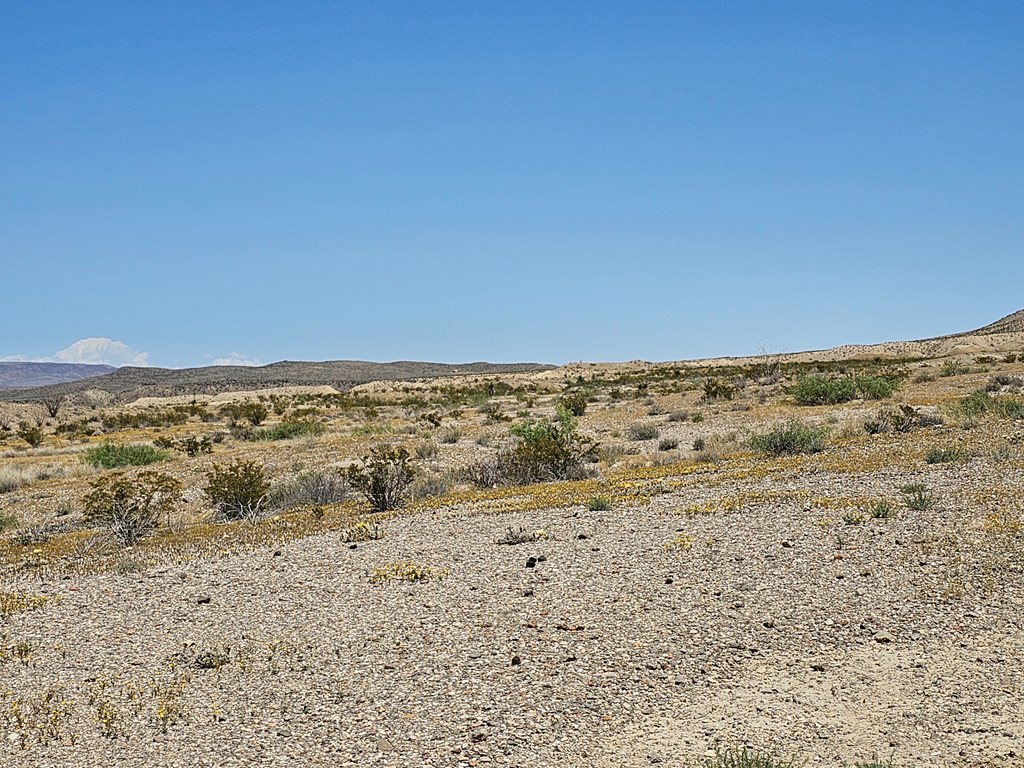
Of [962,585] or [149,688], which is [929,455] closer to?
[962,585]

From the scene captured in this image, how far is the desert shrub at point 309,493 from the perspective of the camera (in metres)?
18.9

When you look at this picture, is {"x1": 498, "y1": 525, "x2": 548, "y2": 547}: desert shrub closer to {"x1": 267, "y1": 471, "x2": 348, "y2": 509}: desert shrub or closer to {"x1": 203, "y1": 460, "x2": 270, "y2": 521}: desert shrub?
{"x1": 267, "y1": 471, "x2": 348, "y2": 509}: desert shrub

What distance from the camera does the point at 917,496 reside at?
40.1ft

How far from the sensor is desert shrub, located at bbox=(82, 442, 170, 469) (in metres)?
29.9

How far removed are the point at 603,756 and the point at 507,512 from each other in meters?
8.67

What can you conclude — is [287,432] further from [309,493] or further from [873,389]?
[873,389]

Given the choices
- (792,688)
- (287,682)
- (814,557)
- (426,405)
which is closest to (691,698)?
(792,688)

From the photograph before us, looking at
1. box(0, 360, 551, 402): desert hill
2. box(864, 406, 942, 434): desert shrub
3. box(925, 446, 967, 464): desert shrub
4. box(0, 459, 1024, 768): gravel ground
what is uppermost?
box(0, 360, 551, 402): desert hill

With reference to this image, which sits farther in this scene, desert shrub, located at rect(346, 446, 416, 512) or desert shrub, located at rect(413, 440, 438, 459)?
desert shrub, located at rect(413, 440, 438, 459)

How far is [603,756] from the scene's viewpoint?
594cm

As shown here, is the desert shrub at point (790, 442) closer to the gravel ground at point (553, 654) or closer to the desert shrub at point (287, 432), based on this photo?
the gravel ground at point (553, 654)

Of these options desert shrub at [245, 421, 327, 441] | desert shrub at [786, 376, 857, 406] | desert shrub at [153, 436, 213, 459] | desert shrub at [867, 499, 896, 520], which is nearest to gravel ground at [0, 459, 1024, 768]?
desert shrub at [867, 499, 896, 520]

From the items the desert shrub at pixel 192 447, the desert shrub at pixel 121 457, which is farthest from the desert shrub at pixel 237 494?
the desert shrub at pixel 192 447

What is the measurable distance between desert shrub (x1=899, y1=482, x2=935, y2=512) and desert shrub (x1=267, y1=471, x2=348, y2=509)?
11.2 meters
